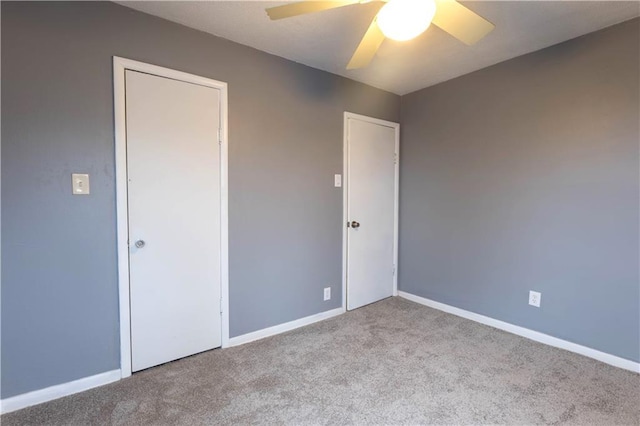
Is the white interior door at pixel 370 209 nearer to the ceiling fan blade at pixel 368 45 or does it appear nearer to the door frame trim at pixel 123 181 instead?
the ceiling fan blade at pixel 368 45

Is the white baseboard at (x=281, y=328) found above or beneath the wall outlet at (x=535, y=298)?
beneath

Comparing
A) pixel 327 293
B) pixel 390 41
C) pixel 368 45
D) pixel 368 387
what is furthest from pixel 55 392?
pixel 390 41

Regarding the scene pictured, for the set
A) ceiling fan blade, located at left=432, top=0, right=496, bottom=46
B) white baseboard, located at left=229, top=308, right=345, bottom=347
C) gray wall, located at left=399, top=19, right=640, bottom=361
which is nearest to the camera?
ceiling fan blade, located at left=432, top=0, right=496, bottom=46

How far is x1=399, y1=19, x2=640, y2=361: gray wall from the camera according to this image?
2.16 m

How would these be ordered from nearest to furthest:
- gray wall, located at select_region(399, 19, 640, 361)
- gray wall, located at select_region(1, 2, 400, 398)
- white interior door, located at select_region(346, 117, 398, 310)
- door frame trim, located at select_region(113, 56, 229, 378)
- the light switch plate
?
1. gray wall, located at select_region(1, 2, 400, 398)
2. the light switch plate
3. door frame trim, located at select_region(113, 56, 229, 378)
4. gray wall, located at select_region(399, 19, 640, 361)
5. white interior door, located at select_region(346, 117, 398, 310)

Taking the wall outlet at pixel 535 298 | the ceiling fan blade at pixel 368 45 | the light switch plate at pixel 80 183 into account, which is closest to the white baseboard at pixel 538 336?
the wall outlet at pixel 535 298

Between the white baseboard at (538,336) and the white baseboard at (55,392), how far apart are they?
284 cm

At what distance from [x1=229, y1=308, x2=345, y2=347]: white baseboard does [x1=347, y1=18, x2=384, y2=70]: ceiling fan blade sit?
2128 millimetres

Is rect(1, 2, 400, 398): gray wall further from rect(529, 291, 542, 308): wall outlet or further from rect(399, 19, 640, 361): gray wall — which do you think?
rect(529, 291, 542, 308): wall outlet

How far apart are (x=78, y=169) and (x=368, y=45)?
181 cm

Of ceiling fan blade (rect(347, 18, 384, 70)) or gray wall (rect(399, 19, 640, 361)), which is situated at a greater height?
ceiling fan blade (rect(347, 18, 384, 70))

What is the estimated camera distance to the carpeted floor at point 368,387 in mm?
1705

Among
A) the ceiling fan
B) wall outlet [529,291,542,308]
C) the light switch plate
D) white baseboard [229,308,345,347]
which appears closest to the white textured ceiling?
the ceiling fan

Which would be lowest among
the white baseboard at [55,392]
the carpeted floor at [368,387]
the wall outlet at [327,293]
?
the carpeted floor at [368,387]
